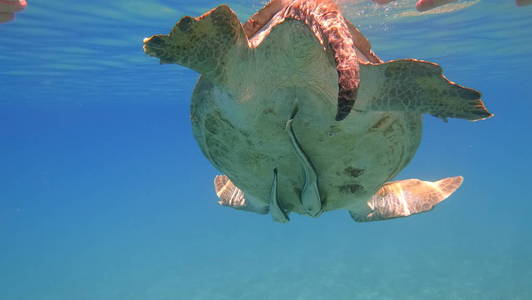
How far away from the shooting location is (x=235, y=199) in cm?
539

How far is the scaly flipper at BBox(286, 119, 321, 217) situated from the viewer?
123 inches

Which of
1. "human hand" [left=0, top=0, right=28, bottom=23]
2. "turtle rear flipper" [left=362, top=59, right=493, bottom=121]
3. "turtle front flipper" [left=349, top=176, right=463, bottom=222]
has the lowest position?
"turtle front flipper" [left=349, top=176, right=463, bottom=222]

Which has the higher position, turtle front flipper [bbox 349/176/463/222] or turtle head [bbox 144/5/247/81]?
turtle head [bbox 144/5/247/81]

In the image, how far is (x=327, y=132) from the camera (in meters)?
3.05

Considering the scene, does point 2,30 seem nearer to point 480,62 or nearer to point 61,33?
point 61,33

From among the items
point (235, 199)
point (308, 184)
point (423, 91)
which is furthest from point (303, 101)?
point (235, 199)

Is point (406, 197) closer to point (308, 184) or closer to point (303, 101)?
point (308, 184)

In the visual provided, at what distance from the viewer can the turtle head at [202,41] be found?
2.28 meters

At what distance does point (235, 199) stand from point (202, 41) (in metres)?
3.37

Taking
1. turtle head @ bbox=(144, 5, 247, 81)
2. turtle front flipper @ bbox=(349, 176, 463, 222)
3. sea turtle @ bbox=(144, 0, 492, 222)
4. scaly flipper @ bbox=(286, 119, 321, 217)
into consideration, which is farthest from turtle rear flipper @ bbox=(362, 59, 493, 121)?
turtle front flipper @ bbox=(349, 176, 463, 222)

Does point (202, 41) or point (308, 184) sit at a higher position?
point (202, 41)

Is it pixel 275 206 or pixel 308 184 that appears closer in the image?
pixel 308 184

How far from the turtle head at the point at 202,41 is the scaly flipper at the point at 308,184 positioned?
0.82 m

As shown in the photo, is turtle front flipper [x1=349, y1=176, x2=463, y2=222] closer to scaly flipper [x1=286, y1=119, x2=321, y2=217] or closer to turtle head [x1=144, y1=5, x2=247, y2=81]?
scaly flipper [x1=286, y1=119, x2=321, y2=217]
